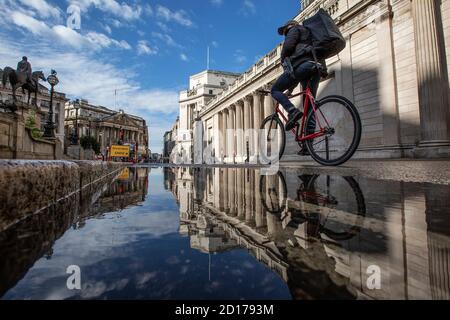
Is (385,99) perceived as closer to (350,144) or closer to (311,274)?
(350,144)

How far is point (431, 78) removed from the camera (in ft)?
30.6

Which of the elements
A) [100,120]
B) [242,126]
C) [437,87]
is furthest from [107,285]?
[100,120]

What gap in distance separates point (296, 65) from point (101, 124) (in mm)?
94137

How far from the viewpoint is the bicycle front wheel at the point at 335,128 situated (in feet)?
11.9

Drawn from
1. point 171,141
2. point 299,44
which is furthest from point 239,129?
point 171,141

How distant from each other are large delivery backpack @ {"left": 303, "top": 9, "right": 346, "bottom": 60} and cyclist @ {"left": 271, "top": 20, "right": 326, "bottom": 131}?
0.10 m

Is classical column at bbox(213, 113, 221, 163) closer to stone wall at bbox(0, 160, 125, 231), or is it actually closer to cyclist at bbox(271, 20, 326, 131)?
cyclist at bbox(271, 20, 326, 131)

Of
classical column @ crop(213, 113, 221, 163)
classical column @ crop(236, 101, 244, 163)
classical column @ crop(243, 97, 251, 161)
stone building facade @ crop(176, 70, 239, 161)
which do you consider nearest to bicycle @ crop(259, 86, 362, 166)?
classical column @ crop(243, 97, 251, 161)

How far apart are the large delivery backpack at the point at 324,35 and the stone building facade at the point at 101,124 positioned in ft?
257

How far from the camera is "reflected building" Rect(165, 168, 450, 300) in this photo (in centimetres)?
76

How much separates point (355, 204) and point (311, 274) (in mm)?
1277

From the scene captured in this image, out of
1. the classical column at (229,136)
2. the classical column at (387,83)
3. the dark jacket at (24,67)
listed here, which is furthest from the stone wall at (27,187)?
the classical column at (229,136)

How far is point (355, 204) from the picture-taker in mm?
1890
